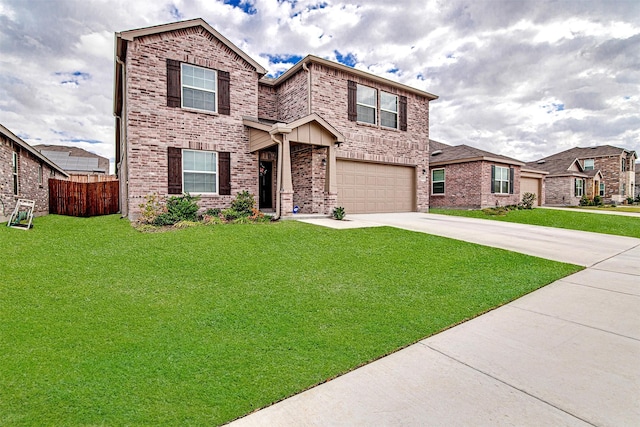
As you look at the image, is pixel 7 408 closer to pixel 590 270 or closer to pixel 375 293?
pixel 375 293

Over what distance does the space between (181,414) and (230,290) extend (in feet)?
8.41

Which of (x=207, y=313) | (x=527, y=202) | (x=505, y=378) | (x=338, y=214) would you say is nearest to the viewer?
(x=505, y=378)

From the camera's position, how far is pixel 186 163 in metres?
11.8

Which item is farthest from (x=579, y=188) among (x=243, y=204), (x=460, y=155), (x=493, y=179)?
(x=243, y=204)

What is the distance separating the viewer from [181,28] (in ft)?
37.9

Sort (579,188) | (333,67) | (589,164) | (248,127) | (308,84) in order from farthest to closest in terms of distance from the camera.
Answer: (589,164) < (579,188) < (333,67) < (308,84) < (248,127)

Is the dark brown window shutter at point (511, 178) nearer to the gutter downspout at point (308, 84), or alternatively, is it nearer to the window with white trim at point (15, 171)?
the gutter downspout at point (308, 84)

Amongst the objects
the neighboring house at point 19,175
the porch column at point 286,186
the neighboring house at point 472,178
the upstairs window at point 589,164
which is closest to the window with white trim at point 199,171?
the porch column at point 286,186

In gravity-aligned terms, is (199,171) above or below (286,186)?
above

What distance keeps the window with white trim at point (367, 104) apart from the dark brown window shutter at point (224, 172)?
647cm

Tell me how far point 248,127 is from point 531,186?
24.3 meters

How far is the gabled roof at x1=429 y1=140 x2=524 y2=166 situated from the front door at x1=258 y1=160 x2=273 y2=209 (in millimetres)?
12567

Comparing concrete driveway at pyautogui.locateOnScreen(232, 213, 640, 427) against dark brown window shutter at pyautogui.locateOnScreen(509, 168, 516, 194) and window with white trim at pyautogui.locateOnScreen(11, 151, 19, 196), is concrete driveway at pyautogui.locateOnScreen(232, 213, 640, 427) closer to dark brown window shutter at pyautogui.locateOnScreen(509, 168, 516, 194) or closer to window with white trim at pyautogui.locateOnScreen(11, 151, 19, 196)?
window with white trim at pyautogui.locateOnScreen(11, 151, 19, 196)

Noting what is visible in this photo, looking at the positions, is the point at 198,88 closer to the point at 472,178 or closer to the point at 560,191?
the point at 472,178
